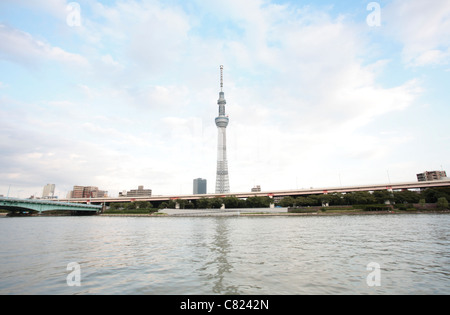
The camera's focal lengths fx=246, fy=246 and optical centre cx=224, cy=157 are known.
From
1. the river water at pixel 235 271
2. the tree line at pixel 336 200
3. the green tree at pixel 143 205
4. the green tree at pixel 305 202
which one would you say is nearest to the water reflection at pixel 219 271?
the river water at pixel 235 271

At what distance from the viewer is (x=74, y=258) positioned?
19609 millimetres

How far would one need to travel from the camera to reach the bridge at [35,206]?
11409cm

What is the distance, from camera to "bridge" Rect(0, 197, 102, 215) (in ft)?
374

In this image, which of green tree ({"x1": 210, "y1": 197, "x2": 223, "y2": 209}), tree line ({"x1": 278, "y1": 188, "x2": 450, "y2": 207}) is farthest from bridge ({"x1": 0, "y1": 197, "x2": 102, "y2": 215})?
tree line ({"x1": 278, "y1": 188, "x2": 450, "y2": 207})

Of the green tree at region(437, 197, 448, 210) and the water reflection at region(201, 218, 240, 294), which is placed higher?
the green tree at region(437, 197, 448, 210)

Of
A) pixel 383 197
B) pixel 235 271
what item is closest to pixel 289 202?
pixel 383 197

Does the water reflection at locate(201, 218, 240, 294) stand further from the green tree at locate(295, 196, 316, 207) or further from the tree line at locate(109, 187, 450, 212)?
the green tree at locate(295, 196, 316, 207)

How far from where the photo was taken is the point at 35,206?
126 metres

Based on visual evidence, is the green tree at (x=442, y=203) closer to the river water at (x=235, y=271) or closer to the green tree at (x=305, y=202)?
the green tree at (x=305, y=202)

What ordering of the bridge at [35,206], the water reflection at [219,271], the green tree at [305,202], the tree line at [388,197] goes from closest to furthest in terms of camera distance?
the water reflection at [219,271]
the tree line at [388,197]
the bridge at [35,206]
the green tree at [305,202]

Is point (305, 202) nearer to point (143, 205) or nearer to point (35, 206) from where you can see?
point (143, 205)

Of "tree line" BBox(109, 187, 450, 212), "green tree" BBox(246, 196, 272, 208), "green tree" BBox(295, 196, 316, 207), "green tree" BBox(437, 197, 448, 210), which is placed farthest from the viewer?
"green tree" BBox(246, 196, 272, 208)
